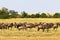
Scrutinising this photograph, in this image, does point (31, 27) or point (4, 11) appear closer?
point (31, 27)

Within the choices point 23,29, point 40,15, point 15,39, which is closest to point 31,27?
point 23,29

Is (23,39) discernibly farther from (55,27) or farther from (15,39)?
(55,27)

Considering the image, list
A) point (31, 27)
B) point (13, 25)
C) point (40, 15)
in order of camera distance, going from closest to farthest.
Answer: point (31, 27) < point (13, 25) < point (40, 15)

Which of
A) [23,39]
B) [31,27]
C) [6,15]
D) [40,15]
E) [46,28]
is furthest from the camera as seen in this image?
[40,15]

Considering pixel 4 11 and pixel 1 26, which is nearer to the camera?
pixel 1 26

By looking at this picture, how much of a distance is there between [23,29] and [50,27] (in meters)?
4.20

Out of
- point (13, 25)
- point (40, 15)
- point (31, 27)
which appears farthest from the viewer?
point (40, 15)

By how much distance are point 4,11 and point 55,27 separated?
181 feet

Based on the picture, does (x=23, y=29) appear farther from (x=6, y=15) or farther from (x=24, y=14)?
(x=24, y=14)

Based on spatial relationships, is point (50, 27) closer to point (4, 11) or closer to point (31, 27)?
point (31, 27)

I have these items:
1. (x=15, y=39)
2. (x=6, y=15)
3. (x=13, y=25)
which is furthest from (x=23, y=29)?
(x=6, y=15)

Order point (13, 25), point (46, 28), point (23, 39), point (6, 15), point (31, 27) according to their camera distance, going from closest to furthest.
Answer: point (23, 39), point (46, 28), point (31, 27), point (13, 25), point (6, 15)

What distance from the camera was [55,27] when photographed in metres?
43.5

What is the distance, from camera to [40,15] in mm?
95812
